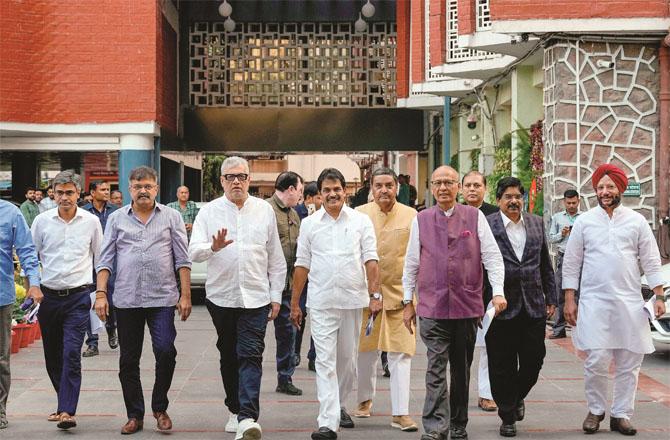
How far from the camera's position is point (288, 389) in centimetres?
984

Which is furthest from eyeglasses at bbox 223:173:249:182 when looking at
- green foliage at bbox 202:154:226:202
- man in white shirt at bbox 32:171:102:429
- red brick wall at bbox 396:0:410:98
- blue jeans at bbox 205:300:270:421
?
green foliage at bbox 202:154:226:202

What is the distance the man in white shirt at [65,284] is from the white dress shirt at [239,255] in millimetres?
1209

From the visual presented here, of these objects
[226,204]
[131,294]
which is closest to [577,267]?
[226,204]

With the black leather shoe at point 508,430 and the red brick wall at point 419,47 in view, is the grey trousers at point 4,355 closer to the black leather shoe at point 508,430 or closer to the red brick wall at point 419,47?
the black leather shoe at point 508,430

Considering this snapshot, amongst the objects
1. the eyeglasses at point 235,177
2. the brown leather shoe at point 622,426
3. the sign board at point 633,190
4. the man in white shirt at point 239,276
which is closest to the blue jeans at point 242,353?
the man in white shirt at point 239,276

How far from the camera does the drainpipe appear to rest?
15.4 metres

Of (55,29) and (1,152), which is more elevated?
(55,29)

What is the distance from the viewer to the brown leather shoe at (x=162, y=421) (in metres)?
8.12

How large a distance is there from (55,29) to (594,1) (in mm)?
13847

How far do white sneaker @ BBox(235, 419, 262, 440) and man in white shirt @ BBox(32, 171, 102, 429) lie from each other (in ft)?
4.50

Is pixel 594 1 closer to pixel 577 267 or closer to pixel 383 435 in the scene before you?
pixel 577 267

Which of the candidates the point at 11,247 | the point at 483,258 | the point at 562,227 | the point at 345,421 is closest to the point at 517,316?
the point at 483,258

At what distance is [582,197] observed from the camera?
1587 cm

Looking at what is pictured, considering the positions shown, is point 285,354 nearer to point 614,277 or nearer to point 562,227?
point 614,277
